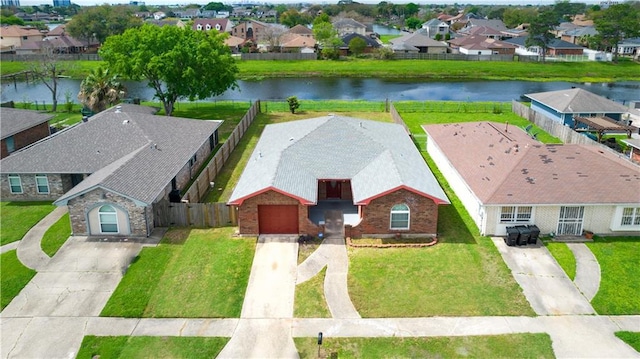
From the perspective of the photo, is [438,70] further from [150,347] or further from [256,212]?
[150,347]

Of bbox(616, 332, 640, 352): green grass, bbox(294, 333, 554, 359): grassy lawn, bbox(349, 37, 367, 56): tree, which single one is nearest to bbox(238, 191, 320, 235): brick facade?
bbox(294, 333, 554, 359): grassy lawn

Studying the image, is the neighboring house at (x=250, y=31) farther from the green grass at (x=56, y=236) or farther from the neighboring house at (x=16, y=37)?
the green grass at (x=56, y=236)

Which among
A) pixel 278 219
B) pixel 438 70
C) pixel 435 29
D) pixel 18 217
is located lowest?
pixel 18 217

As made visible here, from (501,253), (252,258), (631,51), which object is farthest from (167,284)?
(631,51)

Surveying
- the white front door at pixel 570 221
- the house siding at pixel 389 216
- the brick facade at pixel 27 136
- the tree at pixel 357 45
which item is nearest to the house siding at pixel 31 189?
the brick facade at pixel 27 136

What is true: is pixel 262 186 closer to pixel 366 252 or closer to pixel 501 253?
pixel 366 252

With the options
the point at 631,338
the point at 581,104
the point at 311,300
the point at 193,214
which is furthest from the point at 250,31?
the point at 631,338
